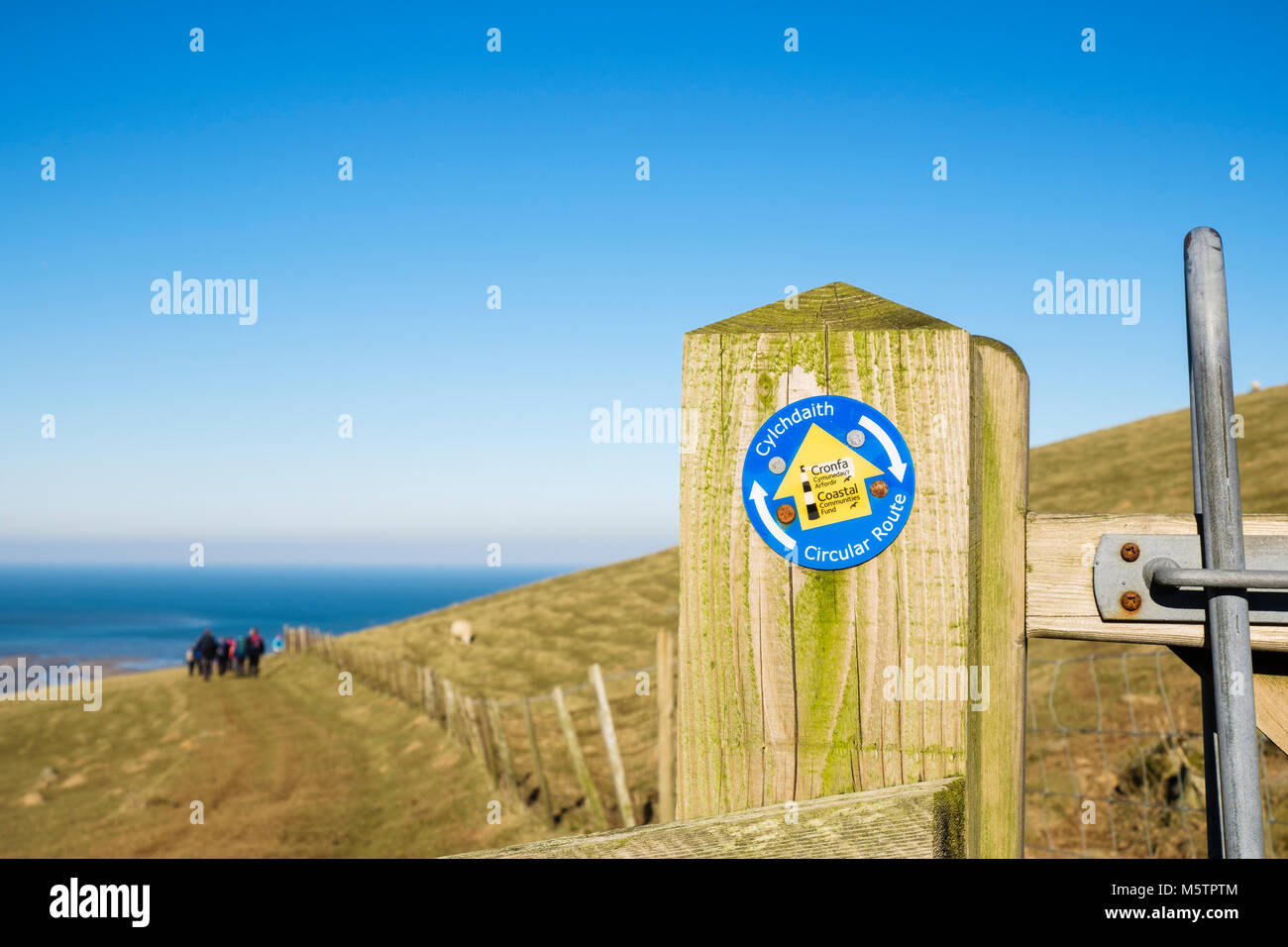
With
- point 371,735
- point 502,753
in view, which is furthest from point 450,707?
point 502,753

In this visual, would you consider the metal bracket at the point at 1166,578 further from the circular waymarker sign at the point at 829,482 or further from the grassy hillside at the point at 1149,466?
the grassy hillside at the point at 1149,466

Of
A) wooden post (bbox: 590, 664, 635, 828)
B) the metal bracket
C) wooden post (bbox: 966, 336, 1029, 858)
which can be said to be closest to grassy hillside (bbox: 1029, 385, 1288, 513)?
wooden post (bbox: 590, 664, 635, 828)

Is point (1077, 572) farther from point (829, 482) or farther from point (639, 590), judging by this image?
point (639, 590)

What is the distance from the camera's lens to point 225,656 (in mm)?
30969

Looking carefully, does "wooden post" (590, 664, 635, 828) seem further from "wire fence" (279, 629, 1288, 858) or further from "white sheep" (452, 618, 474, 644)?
"white sheep" (452, 618, 474, 644)

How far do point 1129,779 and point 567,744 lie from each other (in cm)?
704

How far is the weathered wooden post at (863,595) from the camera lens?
1.21 meters

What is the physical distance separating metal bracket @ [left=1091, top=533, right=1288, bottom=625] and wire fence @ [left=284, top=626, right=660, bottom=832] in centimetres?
870

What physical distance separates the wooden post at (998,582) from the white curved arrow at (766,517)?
27 cm

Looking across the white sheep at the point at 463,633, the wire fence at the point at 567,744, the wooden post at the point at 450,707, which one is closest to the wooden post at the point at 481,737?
the wire fence at the point at 567,744
